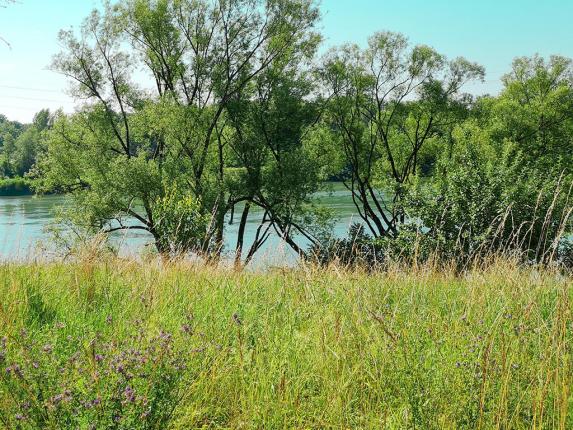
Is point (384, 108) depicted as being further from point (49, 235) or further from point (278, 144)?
point (49, 235)

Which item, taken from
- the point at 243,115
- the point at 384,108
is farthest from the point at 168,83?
the point at 384,108

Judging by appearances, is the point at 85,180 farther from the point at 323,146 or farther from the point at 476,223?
the point at 476,223

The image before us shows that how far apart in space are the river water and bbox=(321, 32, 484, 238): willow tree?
3017mm

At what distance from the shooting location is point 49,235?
89.3 feet

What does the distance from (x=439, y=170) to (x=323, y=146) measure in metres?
12.6

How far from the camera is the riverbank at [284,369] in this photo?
9.07ft

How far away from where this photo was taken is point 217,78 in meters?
29.4

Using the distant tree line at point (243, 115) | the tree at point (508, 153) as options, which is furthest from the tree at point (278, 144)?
the tree at point (508, 153)

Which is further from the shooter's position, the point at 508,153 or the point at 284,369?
the point at 508,153

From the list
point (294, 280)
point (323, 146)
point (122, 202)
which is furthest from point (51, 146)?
point (294, 280)

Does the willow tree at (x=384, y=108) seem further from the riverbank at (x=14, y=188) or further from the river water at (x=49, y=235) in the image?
the riverbank at (x=14, y=188)

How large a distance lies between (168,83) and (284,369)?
2933 centimetres

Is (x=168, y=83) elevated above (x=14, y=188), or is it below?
above

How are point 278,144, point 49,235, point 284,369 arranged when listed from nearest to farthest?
1. point 284,369
2. point 49,235
3. point 278,144
